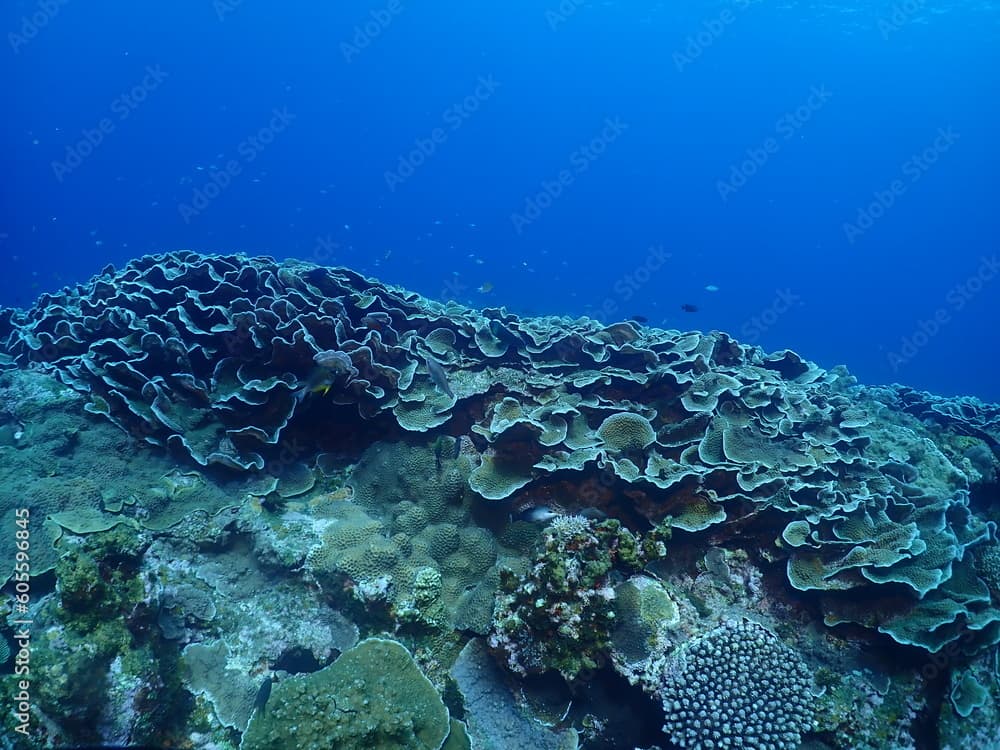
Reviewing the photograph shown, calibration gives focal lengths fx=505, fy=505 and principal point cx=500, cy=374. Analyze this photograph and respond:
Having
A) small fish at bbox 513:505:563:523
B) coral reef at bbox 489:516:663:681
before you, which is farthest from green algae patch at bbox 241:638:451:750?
small fish at bbox 513:505:563:523

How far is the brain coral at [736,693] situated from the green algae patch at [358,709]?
191 cm

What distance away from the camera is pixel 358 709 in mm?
3904

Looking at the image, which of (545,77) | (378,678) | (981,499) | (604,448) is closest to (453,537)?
(378,678)

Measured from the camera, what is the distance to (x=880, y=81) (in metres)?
87.4

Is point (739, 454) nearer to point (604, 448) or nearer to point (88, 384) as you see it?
point (604, 448)

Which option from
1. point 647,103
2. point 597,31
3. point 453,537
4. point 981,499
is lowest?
point 453,537

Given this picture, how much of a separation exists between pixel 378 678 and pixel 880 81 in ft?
391

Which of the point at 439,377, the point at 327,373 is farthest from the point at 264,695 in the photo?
the point at 439,377

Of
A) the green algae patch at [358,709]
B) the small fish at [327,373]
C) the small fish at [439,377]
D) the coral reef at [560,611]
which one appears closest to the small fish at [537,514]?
the coral reef at [560,611]

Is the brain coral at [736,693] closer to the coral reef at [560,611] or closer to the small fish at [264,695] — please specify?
the coral reef at [560,611]

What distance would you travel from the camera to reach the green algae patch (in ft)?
12.4

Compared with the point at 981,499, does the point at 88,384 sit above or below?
below

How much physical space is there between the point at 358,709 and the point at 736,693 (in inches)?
118

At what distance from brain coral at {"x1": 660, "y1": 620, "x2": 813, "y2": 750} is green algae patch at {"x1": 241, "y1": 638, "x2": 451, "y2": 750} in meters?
1.91
